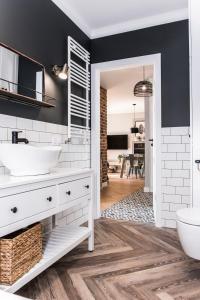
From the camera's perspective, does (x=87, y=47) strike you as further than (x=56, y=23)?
Yes

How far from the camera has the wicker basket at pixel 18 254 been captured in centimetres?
132

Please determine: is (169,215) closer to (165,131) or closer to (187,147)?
(187,147)

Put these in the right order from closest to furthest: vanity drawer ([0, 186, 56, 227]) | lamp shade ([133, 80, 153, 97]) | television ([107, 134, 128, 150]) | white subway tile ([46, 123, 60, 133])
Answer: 1. vanity drawer ([0, 186, 56, 227])
2. white subway tile ([46, 123, 60, 133])
3. lamp shade ([133, 80, 153, 97])
4. television ([107, 134, 128, 150])

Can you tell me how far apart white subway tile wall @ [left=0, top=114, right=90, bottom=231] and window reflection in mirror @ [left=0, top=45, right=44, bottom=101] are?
9.4 inches

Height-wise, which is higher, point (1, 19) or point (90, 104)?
point (1, 19)

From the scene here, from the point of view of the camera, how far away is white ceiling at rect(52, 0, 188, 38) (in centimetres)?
270

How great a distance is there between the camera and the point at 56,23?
8.48 ft

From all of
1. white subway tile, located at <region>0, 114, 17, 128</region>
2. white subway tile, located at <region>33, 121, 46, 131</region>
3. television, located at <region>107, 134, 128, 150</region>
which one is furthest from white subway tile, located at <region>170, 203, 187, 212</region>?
television, located at <region>107, 134, 128, 150</region>

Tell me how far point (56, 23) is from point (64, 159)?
148 cm

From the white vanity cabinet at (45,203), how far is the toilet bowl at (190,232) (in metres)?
0.81

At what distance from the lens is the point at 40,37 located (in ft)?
7.59

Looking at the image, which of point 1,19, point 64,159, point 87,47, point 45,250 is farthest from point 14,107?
point 87,47

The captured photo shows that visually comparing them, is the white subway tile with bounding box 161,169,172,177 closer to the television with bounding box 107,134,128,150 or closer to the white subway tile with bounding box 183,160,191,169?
the white subway tile with bounding box 183,160,191,169

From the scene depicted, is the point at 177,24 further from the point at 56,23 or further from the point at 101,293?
the point at 101,293
